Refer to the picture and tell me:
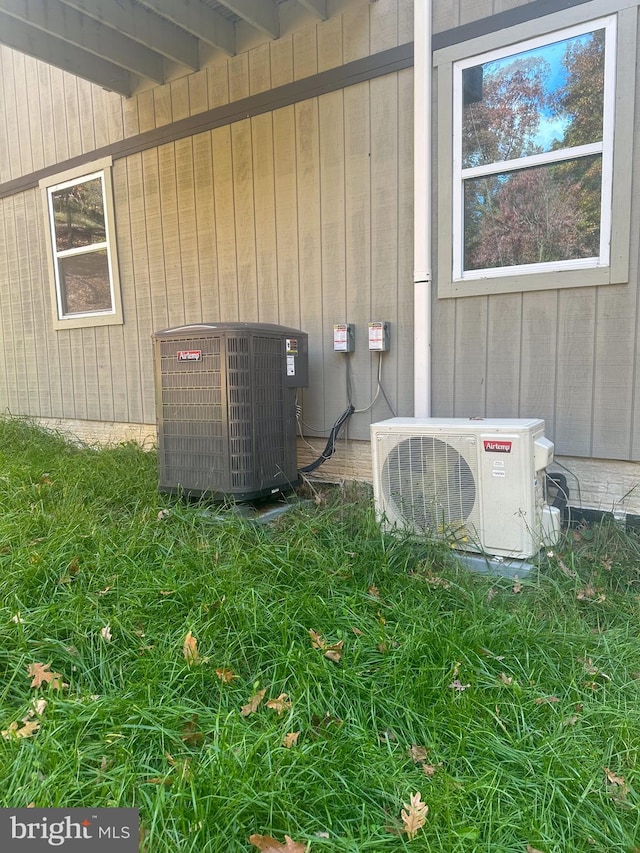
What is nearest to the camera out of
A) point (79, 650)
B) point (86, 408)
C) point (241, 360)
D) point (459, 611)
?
point (79, 650)

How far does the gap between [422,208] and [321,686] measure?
106 inches

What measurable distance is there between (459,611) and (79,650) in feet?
4.73

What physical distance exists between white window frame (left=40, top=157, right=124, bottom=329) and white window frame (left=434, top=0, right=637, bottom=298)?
3223 millimetres

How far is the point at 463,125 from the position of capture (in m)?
3.04

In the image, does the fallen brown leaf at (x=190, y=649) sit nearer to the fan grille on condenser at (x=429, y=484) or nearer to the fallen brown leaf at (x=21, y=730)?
the fallen brown leaf at (x=21, y=730)

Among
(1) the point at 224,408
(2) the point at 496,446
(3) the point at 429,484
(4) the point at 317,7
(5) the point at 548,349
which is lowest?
(3) the point at 429,484

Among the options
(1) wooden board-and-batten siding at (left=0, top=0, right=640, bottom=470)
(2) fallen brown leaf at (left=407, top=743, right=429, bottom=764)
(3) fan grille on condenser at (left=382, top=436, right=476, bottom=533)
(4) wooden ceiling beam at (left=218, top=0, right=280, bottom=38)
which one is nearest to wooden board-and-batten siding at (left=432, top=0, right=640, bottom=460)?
(1) wooden board-and-batten siding at (left=0, top=0, right=640, bottom=470)

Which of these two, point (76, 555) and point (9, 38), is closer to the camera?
point (76, 555)

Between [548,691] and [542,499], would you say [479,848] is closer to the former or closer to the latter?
A: [548,691]

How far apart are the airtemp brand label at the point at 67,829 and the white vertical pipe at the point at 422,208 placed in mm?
2544

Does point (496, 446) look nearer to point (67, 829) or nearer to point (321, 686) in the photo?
point (321, 686)

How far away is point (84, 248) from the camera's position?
16.9ft

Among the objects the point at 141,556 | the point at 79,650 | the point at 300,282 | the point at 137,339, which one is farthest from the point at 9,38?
the point at 79,650

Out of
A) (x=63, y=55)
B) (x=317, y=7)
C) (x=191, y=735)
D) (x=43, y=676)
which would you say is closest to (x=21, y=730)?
(x=43, y=676)
